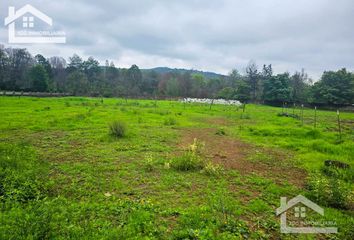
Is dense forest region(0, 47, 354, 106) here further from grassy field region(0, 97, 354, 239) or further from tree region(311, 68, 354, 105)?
grassy field region(0, 97, 354, 239)

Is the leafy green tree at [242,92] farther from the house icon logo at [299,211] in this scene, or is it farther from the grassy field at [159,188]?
the house icon logo at [299,211]

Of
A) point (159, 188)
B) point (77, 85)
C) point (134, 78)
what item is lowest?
point (159, 188)

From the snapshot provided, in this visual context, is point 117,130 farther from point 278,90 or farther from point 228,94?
point 228,94

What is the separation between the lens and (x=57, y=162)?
7.02 m

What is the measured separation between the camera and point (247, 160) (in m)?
8.11

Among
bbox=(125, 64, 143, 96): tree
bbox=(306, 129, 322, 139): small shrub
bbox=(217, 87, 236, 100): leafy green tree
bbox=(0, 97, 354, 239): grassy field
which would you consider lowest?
bbox=(0, 97, 354, 239): grassy field

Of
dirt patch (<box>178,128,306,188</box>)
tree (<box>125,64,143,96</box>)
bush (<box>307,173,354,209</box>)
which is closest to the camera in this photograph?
bush (<box>307,173,354,209</box>)

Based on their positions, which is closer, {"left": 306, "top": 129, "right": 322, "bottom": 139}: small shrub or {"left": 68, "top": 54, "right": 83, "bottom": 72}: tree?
{"left": 306, "top": 129, "right": 322, "bottom": 139}: small shrub

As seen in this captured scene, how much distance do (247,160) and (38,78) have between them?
2025 inches

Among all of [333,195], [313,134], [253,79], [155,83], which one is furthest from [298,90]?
[333,195]

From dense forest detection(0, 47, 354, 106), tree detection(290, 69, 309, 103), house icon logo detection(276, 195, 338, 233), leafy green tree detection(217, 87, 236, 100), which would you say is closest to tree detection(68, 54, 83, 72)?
dense forest detection(0, 47, 354, 106)

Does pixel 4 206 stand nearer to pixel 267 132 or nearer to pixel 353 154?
pixel 353 154

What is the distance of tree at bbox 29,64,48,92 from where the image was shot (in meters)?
47.2

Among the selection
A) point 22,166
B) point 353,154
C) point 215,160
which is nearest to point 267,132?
point 353,154
